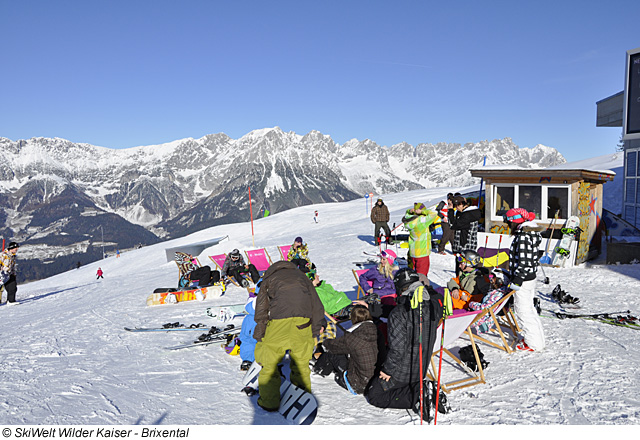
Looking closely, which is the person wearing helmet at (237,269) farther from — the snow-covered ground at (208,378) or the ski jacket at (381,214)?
the ski jacket at (381,214)

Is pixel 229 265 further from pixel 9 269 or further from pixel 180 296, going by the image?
pixel 9 269

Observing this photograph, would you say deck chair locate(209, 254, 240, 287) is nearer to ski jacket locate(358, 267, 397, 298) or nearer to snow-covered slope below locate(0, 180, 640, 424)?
snow-covered slope below locate(0, 180, 640, 424)

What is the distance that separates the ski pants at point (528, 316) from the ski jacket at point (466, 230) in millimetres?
6502

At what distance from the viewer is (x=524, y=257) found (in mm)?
5684

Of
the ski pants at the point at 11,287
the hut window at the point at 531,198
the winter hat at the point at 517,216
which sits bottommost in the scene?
the ski pants at the point at 11,287

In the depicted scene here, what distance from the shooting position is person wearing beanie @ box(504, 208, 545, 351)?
5637 millimetres

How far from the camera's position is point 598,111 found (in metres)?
27.9

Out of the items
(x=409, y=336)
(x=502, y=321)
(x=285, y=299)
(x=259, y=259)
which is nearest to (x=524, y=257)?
(x=502, y=321)

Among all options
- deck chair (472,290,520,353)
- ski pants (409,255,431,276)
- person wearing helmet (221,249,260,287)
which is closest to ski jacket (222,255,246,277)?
person wearing helmet (221,249,260,287)

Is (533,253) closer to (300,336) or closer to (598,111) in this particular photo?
(300,336)

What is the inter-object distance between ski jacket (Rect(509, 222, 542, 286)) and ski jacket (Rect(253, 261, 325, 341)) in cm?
286

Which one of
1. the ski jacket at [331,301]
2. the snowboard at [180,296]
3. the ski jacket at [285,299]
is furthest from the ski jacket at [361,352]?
the snowboard at [180,296]

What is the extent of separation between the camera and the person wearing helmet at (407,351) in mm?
4242

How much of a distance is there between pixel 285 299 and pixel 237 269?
6.71m
